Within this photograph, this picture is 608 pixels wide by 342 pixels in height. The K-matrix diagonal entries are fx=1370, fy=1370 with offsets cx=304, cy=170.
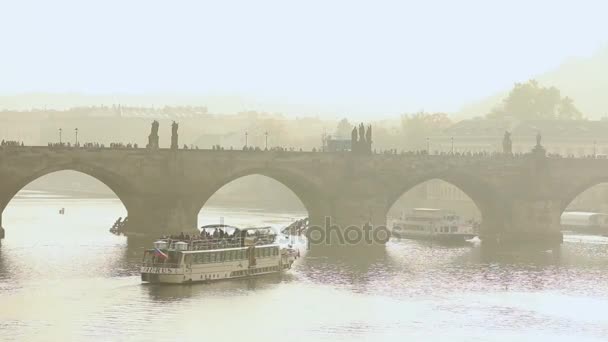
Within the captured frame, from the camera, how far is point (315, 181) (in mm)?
127375

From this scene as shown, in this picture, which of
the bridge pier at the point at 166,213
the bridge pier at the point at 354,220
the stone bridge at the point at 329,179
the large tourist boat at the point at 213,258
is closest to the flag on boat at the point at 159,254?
the large tourist boat at the point at 213,258

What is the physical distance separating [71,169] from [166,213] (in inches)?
363

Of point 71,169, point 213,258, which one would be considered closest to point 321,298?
point 213,258

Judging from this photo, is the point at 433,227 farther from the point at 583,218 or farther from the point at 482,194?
the point at 583,218

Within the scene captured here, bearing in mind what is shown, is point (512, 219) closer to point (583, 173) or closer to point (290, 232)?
point (583, 173)

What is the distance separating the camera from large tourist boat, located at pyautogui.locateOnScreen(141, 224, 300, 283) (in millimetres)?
93894

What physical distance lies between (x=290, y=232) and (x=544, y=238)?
24816mm

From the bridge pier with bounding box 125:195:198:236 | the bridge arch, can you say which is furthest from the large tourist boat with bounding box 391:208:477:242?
the bridge pier with bounding box 125:195:198:236

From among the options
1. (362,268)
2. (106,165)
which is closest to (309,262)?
(362,268)

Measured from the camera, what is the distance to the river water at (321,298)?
7875 cm

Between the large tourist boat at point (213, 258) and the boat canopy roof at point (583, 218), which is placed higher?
the boat canopy roof at point (583, 218)

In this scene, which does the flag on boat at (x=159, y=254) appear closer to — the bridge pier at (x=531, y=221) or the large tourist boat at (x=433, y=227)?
the large tourist boat at (x=433, y=227)

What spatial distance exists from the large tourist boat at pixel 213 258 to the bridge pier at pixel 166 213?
19227 millimetres

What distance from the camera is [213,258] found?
96.4 m
